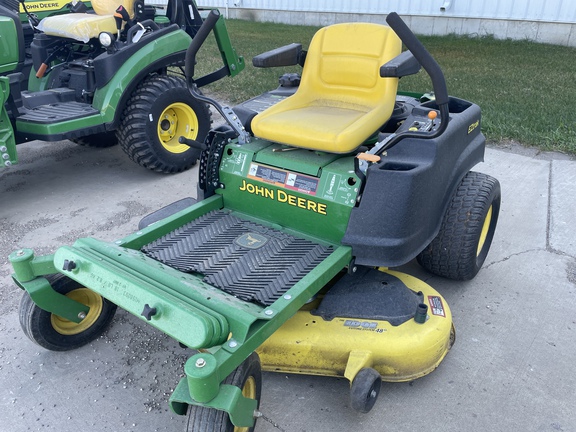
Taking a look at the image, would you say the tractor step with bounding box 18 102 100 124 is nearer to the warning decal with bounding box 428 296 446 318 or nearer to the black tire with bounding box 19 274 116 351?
the black tire with bounding box 19 274 116 351

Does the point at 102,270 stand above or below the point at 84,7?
below

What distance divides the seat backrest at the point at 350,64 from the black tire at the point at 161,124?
1.48 metres

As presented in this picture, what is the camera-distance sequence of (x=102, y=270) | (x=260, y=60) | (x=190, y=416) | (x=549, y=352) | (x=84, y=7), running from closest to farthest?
(x=190, y=416), (x=102, y=270), (x=549, y=352), (x=260, y=60), (x=84, y=7)

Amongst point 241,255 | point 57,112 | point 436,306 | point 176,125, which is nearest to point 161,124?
point 176,125

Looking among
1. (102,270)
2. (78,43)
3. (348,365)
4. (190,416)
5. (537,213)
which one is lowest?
(537,213)

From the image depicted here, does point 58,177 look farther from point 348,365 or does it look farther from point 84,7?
point 348,365

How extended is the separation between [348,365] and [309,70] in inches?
65.1

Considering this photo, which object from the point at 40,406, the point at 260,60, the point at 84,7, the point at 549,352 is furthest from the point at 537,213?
the point at 84,7

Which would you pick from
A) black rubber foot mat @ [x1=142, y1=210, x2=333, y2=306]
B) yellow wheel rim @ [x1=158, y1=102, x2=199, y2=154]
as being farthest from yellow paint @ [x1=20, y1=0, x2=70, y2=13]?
black rubber foot mat @ [x1=142, y1=210, x2=333, y2=306]

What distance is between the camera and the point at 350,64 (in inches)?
106

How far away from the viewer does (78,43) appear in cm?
416

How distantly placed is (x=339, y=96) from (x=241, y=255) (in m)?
1.08

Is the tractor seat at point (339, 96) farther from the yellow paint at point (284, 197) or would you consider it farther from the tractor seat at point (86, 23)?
the tractor seat at point (86, 23)

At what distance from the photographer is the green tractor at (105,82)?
358cm
